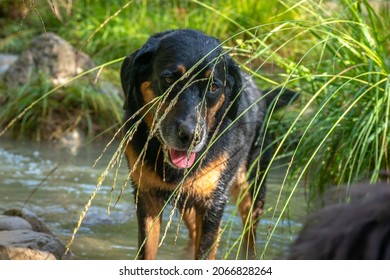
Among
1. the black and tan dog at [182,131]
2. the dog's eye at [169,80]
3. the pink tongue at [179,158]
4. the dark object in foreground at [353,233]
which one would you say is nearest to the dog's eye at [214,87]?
the black and tan dog at [182,131]

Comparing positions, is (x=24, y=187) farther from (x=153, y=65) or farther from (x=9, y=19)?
(x=9, y=19)

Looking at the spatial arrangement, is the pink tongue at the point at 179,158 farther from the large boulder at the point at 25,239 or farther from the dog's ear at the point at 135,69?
the large boulder at the point at 25,239

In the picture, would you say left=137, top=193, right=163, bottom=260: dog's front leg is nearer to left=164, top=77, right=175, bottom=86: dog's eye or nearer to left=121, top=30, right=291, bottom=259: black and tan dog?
left=121, top=30, right=291, bottom=259: black and tan dog

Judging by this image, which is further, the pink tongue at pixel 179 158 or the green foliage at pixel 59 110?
the green foliage at pixel 59 110

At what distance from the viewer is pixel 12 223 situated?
527 cm

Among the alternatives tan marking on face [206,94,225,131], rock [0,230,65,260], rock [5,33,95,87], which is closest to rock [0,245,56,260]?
rock [0,230,65,260]

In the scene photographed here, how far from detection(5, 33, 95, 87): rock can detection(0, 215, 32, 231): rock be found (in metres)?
5.01

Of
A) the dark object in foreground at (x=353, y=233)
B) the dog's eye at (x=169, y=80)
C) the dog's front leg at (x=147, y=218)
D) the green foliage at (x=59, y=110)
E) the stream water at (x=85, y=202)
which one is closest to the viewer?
the dark object in foreground at (x=353, y=233)

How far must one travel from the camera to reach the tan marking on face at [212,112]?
4.50 meters

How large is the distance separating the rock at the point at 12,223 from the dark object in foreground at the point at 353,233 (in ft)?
13.1

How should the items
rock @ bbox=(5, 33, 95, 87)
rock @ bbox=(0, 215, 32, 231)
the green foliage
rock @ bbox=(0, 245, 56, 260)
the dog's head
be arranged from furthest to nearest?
rock @ bbox=(5, 33, 95, 87)
the green foliage
rock @ bbox=(0, 215, 32, 231)
rock @ bbox=(0, 245, 56, 260)
the dog's head

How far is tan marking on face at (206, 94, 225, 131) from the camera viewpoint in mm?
4500

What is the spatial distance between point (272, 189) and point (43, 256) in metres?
2.66

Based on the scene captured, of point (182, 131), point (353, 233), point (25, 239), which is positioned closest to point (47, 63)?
point (25, 239)
